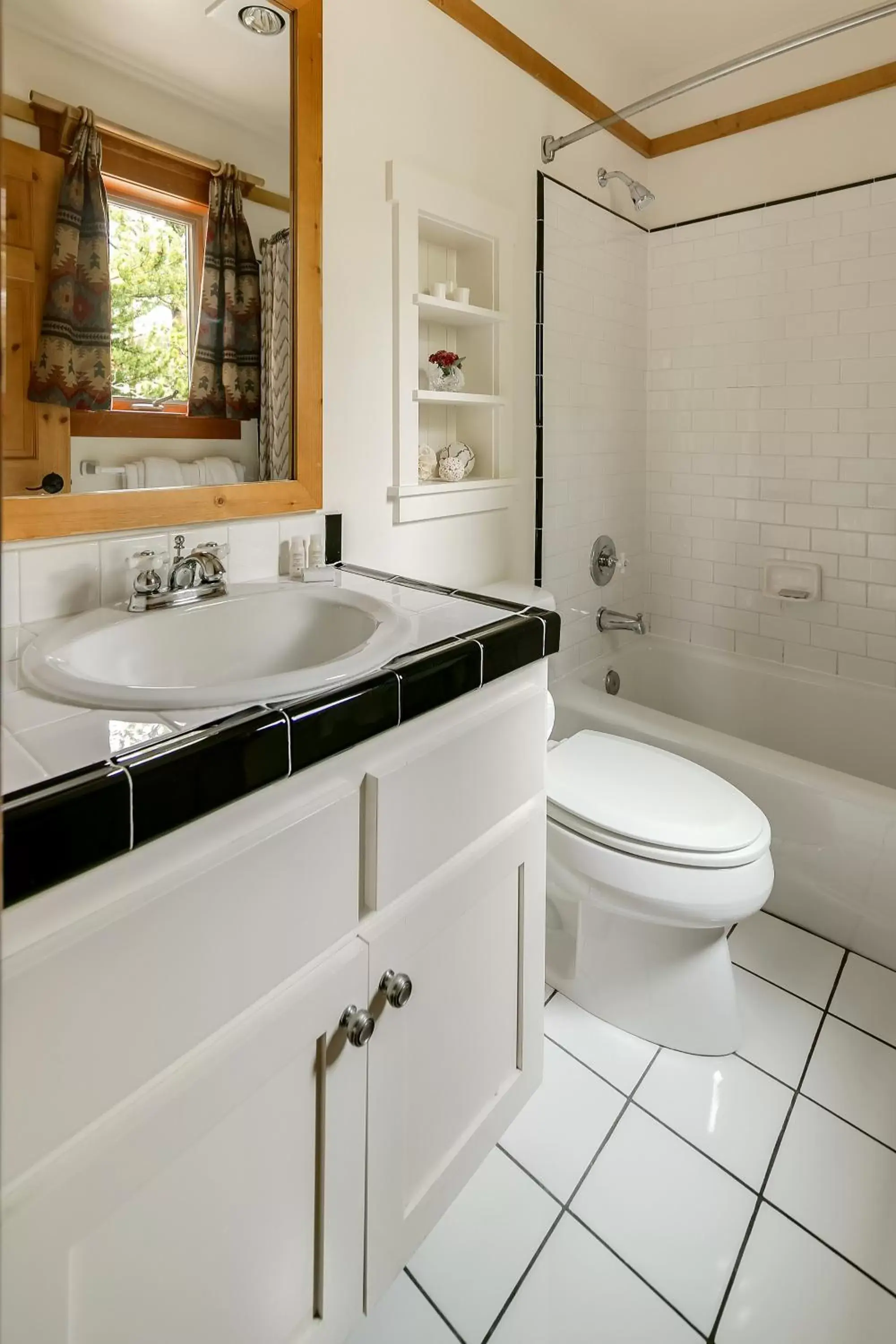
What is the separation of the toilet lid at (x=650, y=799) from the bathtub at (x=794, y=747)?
271 mm

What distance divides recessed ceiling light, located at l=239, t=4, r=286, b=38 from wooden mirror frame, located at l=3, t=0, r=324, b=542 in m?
0.02

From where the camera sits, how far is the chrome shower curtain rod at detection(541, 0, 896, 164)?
1717 mm

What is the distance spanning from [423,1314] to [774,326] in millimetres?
2622

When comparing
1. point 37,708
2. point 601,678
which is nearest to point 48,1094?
point 37,708

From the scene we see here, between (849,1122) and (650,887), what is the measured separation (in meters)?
0.54

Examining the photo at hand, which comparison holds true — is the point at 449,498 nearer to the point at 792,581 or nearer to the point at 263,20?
the point at 263,20

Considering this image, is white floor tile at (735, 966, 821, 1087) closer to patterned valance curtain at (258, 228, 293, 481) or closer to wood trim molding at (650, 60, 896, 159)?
patterned valance curtain at (258, 228, 293, 481)

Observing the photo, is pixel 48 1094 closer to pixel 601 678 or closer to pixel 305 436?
pixel 305 436

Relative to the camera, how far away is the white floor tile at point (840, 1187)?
1237mm

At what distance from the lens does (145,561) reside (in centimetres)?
124

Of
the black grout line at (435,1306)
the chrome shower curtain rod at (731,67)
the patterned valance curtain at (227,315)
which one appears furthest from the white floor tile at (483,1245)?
the chrome shower curtain rod at (731,67)

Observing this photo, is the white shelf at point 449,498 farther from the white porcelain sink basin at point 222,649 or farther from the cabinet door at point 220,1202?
the cabinet door at point 220,1202

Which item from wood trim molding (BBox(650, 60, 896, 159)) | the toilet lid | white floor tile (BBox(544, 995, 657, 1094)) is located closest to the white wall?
the toilet lid

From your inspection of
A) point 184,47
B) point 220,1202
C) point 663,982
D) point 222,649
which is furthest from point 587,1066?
point 184,47
